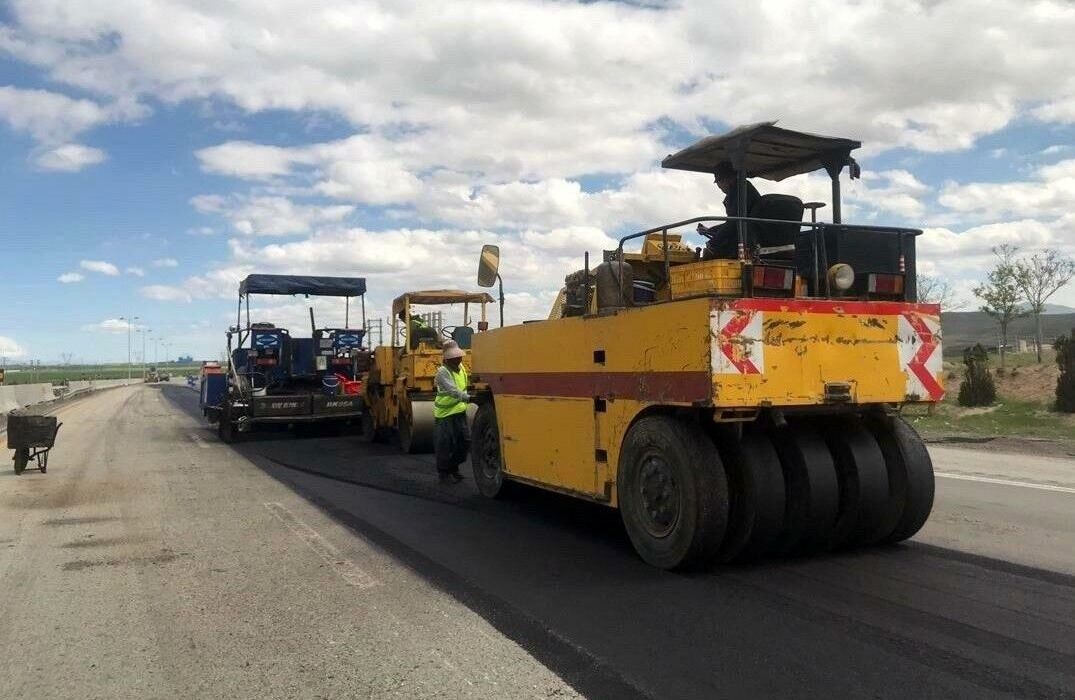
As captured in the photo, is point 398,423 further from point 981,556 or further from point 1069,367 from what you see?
point 1069,367

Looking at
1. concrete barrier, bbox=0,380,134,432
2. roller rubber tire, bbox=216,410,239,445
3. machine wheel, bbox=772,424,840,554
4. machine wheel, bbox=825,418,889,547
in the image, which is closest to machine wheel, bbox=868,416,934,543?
machine wheel, bbox=825,418,889,547

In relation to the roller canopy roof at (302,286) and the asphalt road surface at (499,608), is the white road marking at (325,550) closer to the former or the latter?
the asphalt road surface at (499,608)

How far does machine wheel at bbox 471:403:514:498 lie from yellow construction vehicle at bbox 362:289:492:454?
13.4ft

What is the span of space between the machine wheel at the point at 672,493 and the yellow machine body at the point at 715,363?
0.56 ft

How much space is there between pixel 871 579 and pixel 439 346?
Answer: 9.26 metres

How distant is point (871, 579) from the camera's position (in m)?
5.25

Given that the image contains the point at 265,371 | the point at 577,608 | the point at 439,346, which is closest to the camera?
the point at 577,608

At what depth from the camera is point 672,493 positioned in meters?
5.51

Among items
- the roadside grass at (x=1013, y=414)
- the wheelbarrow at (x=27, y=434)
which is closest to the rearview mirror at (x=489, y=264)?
the roadside grass at (x=1013, y=414)

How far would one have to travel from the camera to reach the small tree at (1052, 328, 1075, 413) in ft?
58.8

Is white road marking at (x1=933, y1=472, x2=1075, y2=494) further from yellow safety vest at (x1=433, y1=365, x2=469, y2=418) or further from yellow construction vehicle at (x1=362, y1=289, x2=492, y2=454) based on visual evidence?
yellow construction vehicle at (x1=362, y1=289, x2=492, y2=454)

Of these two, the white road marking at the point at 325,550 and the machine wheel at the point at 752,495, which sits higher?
the machine wheel at the point at 752,495

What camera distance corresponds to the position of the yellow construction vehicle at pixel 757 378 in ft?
17.1

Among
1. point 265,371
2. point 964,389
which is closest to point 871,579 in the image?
point 265,371
